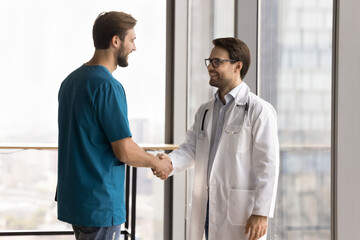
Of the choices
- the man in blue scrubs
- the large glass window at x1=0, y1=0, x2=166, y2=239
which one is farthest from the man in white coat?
the large glass window at x1=0, y1=0, x2=166, y2=239

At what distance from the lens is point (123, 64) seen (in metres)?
2.25

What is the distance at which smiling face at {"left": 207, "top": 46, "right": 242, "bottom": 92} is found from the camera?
2.21 metres

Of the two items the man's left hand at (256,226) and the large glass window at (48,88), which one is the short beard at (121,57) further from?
the large glass window at (48,88)

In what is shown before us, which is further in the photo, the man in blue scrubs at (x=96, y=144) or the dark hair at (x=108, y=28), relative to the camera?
the dark hair at (x=108, y=28)

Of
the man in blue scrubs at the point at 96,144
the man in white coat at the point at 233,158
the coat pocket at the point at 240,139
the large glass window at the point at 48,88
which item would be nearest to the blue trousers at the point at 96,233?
the man in blue scrubs at the point at 96,144

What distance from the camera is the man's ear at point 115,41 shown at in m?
2.20

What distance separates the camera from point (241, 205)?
2.07 meters

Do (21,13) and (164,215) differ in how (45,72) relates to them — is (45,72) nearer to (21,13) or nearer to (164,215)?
(21,13)

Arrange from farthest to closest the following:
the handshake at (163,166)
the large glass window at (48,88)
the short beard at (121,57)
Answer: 1. the large glass window at (48,88)
2. the handshake at (163,166)
3. the short beard at (121,57)

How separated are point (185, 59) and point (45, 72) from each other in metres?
1.27

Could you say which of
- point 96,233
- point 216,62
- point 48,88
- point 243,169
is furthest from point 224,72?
point 48,88

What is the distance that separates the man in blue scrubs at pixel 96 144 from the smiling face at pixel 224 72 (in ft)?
1.37

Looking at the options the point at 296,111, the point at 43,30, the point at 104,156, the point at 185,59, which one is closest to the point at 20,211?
the point at 43,30

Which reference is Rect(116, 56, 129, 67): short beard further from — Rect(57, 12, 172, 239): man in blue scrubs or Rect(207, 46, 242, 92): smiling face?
Rect(207, 46, 242, 92): smiling face
